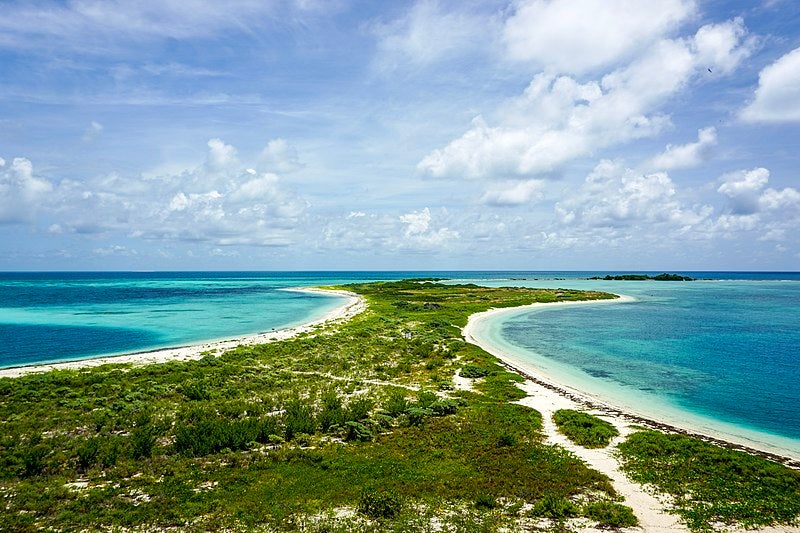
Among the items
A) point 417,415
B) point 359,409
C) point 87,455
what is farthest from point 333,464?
point 87,455

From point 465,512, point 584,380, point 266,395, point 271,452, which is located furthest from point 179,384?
point 584,380

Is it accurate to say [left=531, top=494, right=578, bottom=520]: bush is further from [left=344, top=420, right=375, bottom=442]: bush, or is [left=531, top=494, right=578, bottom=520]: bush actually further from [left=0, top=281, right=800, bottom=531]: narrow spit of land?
[left=344, top=420, right=375, bottom=442]: bush

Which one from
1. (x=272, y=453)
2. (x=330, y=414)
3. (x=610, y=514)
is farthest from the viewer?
(x=330, y=414)

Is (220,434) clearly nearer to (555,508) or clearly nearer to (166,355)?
(555,508)

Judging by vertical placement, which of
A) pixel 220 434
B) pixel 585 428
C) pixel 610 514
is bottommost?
pixel 585 428

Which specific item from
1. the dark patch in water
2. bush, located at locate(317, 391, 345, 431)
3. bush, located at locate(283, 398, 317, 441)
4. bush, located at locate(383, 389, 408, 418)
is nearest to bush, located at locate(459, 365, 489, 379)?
bush, located at locate(383, 389, 408, 418)

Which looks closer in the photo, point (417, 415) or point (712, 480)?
point (712, 480)

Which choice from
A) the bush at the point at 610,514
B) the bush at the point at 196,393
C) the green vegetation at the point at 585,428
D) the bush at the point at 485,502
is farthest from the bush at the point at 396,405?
the bush at the point at 610,514

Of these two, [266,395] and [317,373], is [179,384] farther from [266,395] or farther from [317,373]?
[317,373]
